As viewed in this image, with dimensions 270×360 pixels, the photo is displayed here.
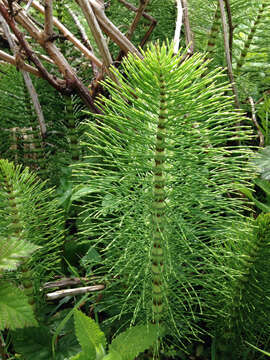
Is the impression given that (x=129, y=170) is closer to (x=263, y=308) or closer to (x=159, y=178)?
(x=159, y=178)

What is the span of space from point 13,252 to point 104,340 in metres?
0.34

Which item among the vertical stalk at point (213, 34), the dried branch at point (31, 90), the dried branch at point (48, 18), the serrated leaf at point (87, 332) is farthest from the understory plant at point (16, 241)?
the vertical stalk at point (213, 34)

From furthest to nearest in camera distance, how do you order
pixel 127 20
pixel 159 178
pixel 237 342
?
1. pixel 127 20
2. pixel 237 342
3. pixel 159 178

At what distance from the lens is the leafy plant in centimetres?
91

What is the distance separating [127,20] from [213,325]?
1791mm

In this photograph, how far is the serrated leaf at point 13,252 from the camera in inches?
33.7

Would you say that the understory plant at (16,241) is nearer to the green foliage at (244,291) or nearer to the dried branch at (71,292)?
the dried branch at (71,292)

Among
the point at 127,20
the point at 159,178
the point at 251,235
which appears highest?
the point at 127,20

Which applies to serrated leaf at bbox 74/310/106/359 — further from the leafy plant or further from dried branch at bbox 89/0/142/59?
dried branch at bbox 89/0/142/59

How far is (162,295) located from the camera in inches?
44.1

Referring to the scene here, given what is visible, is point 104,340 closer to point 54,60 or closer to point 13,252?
point 13,252

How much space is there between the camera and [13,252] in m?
0.88

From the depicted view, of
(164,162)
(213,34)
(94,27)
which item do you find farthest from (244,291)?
(213,34)

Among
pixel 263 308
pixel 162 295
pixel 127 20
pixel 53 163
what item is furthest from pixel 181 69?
pixel 127 20
